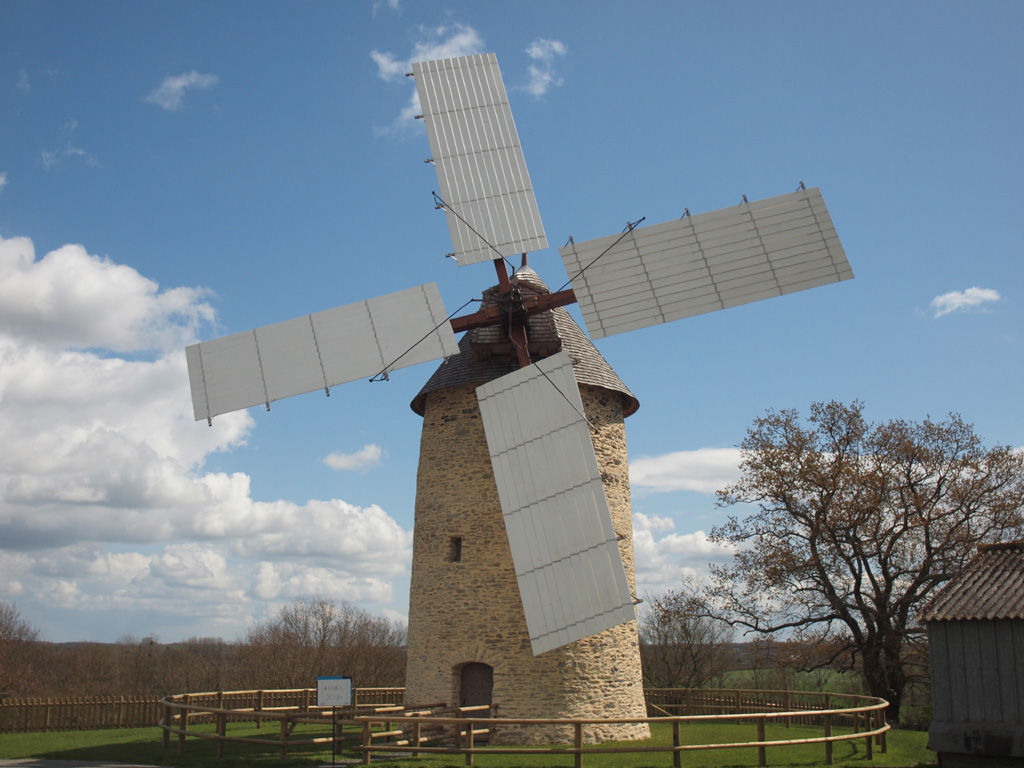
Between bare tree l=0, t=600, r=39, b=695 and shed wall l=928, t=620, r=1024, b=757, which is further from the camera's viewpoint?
bare tree l=0, t=600, r=39, b=695

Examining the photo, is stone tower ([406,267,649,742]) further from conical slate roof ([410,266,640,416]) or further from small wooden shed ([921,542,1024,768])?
small wooden shed ([921,542,1024,768])

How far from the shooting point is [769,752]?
11.0 m

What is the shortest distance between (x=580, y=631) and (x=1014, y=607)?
5.41m

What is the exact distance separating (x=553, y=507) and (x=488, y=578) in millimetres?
2523

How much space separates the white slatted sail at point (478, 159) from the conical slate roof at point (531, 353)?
0.97 metres

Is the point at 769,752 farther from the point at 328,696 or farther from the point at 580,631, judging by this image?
→ the point at 328,696

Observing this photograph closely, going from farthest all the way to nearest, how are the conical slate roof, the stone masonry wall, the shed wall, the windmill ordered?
1. the conical slate roof
2. the stone masonry wall
3. the windmill
4. the shed wall

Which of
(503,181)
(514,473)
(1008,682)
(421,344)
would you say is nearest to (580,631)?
(514,473)

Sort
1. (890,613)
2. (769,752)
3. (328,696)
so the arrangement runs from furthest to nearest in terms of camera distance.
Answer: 1. (890,613)
2. (769,752)
3. (328,696)

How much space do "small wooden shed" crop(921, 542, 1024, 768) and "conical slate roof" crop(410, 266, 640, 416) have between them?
5.88m

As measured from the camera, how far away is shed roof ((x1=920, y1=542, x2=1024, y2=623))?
10.3 metres

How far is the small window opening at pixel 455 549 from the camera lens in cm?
1313

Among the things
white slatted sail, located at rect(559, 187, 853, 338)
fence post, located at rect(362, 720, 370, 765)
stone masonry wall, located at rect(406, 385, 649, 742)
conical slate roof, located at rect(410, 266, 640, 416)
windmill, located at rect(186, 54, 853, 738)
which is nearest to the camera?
fence post, located at rect(362, 720, 370, 765)

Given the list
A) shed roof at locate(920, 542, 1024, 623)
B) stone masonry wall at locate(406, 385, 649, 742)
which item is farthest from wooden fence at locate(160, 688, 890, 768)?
shed roof at locate(920, 542, 1024, 623)
